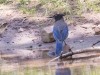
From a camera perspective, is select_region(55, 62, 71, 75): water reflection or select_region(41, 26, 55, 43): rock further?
select_region(41, 26, 55, 43): rock

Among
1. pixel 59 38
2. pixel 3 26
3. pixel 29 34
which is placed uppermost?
pixel 59 38

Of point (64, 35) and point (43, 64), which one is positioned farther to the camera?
point (64, 35)

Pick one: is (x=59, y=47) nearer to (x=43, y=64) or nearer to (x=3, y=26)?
(x=43, y=64)

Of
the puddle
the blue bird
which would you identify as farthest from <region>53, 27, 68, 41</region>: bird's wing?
the puddle

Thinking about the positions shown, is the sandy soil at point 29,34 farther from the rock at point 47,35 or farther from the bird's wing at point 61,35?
the bird's wing at point 61,35

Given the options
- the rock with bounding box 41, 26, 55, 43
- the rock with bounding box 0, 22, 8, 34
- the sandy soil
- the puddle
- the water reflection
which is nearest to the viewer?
the water reflection

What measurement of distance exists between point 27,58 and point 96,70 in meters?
1.95

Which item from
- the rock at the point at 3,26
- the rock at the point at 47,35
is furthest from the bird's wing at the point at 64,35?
the rock at the point at 3,26

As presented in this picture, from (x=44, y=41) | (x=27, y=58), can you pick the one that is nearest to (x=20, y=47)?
(x=44, y=41)

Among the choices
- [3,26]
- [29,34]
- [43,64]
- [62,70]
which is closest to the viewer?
[62,70]

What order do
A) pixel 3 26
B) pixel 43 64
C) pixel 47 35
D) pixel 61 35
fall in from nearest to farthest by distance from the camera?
1. pixel 43 64
2. pixel 61 35
3. pixel 47 35
4. pixel 3 26

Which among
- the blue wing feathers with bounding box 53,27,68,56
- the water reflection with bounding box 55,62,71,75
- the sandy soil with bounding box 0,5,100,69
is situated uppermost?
the blue wing feathers with bounding box 53,27,68,56

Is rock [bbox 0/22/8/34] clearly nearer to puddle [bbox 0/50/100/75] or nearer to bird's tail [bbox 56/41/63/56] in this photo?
puddle [bbox 0/50/100/75]

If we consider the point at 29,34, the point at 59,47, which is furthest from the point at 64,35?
the point at 29,34
